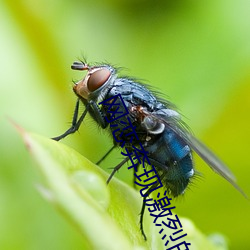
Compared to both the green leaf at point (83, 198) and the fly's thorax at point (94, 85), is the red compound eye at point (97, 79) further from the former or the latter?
the green leaf at point (83, 198)

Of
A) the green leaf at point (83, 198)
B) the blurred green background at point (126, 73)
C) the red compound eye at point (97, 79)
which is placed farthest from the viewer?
the blurred green background at point (126, 73)

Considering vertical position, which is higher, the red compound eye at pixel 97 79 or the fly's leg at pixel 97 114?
the red compound eye at pixel 97 79

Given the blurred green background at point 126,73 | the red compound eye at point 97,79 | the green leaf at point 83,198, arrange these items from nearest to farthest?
the green leaf at point 83,198 → the red compound eye at point 97,79 → the blurred green background at point 126,73

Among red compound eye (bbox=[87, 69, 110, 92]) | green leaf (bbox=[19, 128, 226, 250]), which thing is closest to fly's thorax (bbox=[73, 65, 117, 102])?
red compound eye (bbox=[87, 69, 110, 92])

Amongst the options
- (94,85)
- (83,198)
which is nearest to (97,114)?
(94,85)

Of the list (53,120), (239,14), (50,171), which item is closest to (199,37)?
(239,14)

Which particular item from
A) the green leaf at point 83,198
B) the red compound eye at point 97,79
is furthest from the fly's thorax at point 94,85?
the green leaf at point 83,198

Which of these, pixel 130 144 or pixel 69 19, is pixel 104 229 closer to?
pixel 130 144
